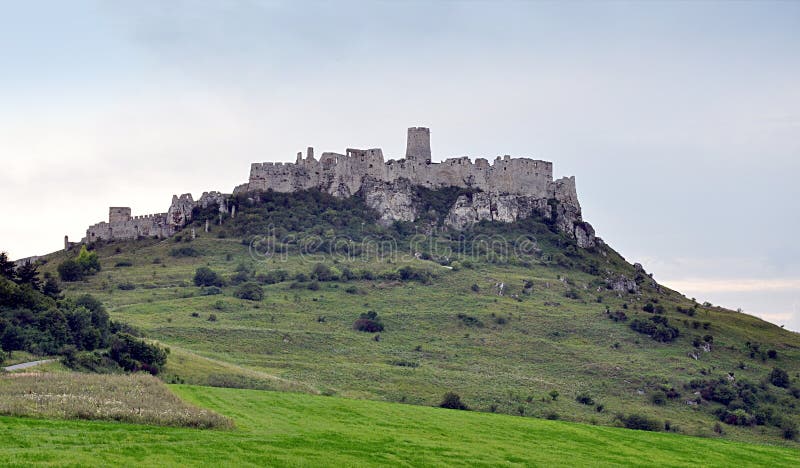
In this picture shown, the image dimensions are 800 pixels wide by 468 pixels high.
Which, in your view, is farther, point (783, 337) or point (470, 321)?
point (783, 337)

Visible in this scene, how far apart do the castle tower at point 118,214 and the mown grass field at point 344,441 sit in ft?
278

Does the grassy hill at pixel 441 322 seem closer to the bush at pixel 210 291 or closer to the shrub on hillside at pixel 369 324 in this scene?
the bush at pixel 210 291

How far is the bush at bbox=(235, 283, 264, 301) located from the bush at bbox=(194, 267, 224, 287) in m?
3.97

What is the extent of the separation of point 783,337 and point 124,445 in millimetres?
87533

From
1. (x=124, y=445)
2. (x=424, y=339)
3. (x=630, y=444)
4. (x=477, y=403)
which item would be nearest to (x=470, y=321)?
(x=424, y=339)

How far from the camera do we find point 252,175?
127312 mm

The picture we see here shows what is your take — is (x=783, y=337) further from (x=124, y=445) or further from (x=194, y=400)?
(x=124, y=445)

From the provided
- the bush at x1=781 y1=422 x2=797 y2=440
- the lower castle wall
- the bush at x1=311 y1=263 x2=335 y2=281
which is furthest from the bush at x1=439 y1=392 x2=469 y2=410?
the lower castle wall

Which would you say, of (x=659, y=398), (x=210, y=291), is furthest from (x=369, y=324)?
(x=659, y=398)

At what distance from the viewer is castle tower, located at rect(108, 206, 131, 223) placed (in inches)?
4995

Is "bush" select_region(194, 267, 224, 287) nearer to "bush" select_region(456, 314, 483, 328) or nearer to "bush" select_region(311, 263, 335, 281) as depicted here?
"bush" select_region(311, 263, 335, 281)

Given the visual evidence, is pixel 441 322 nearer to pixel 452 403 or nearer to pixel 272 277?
pixel 272 277

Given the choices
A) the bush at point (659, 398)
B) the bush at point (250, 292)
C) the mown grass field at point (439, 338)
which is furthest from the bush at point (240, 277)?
the bush at point (659, 398)

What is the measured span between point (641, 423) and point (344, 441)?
35005 mm
